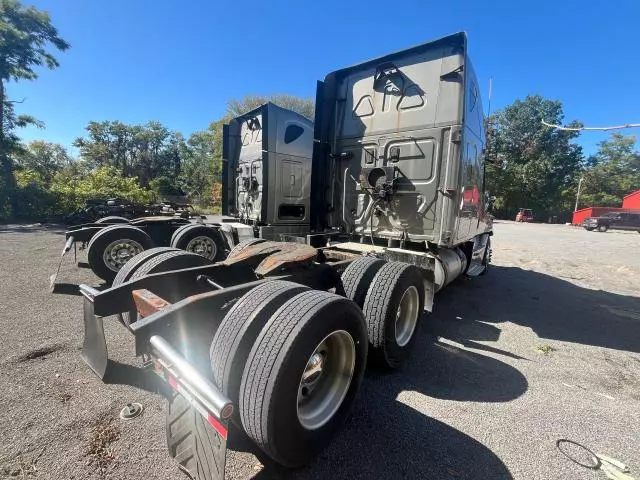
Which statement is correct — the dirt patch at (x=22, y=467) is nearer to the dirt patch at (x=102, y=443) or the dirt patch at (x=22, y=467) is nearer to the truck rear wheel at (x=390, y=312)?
the dirt patch at (x=102, y=443)

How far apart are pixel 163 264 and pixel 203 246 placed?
3.63 m

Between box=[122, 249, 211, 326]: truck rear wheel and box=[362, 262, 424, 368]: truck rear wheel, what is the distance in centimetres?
178

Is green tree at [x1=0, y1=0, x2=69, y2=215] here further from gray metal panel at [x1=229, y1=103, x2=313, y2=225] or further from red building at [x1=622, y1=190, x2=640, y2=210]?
red building at [x1=622, y1=190, x2=640, y2=210]

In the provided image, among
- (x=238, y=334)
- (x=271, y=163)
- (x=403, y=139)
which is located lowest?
(x=238, y=334)

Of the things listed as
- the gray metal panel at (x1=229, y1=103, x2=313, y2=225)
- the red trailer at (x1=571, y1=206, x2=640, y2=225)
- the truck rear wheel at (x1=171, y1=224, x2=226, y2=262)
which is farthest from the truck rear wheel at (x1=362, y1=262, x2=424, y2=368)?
the red trailer at (x1=571, y1=206, x2=640, y2=225)

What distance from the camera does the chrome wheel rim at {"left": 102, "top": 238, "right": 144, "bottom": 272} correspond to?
552 cm

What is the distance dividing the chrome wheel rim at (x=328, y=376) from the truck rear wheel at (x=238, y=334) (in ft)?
1.50

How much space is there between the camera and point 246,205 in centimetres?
694

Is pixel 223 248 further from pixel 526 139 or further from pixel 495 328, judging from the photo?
pixel 526 139

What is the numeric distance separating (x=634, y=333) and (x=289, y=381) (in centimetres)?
559

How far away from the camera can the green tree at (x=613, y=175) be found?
4769cm

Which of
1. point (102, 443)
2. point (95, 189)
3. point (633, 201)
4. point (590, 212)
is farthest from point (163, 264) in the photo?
point (633, 201)

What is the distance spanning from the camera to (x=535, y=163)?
1631 inches

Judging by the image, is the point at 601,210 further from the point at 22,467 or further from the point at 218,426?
the point at 22,467
